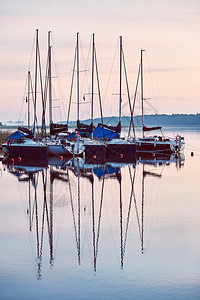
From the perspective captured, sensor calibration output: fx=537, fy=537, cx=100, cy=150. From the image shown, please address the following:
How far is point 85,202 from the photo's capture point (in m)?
26.1

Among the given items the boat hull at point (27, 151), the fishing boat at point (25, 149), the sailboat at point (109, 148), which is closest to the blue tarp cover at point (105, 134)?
the sailboat at point (109, 148)

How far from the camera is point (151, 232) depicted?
19.1 metres

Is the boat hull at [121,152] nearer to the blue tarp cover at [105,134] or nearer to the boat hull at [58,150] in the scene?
the blue tarp cover at [105,134]

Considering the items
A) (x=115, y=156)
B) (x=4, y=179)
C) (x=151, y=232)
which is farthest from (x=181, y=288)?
(x=115, y=156)

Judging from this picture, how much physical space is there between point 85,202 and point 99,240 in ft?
27.5

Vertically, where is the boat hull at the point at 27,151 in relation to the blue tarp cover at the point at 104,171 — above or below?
above

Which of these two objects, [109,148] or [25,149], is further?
[109,148]

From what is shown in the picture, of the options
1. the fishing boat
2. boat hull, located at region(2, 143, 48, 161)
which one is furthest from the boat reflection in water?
the fishing boat

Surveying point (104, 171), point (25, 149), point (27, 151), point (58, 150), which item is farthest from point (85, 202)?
point (58, 150)

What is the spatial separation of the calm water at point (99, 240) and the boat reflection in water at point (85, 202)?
0.13 ft

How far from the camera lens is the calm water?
13.1 metres

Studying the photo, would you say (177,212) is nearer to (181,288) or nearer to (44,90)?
(181,288)

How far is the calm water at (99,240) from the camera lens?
13062mm

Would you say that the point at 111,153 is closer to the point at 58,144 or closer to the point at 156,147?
the point at 58,144
